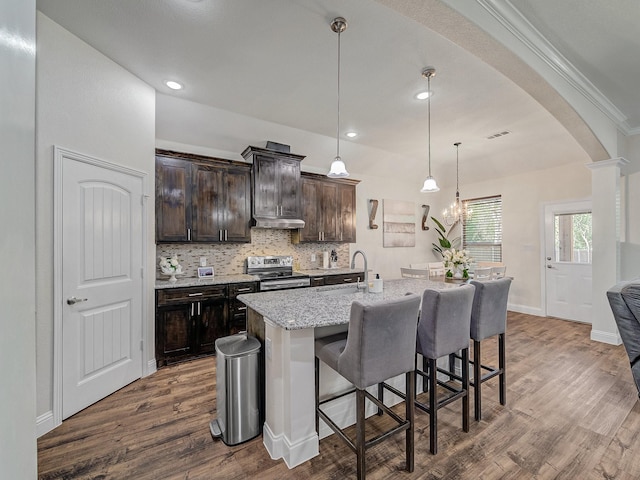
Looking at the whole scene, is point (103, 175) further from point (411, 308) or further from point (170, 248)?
point (411, 308)

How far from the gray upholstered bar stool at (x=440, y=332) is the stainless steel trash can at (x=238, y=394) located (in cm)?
114

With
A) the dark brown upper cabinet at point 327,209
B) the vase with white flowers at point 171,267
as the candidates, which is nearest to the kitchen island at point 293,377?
the vase with white flowers at point 171,267

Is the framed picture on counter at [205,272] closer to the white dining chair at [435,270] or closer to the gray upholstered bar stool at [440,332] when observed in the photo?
the gray upholstered bar stool at [440,332]

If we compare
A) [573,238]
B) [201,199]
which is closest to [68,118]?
[201,199]

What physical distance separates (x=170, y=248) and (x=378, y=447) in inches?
131

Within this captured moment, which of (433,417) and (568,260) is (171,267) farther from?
(568,260)

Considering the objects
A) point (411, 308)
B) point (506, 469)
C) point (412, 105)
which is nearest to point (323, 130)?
point (412, 105)

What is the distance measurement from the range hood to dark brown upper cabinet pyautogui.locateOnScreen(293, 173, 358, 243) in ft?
0.93

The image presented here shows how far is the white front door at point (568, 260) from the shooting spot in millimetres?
4746

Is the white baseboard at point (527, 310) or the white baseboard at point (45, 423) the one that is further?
the white baseboard at point (527, 310)

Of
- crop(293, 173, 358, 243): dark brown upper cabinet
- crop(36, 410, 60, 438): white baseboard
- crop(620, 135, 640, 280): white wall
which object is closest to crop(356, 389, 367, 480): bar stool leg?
crop(36, 410, 60, 438): white baseboard

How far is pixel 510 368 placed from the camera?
3.15 m

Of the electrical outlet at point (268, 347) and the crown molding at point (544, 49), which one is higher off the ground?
the crown molding at point (544, 49)

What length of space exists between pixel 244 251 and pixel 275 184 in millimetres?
1139
